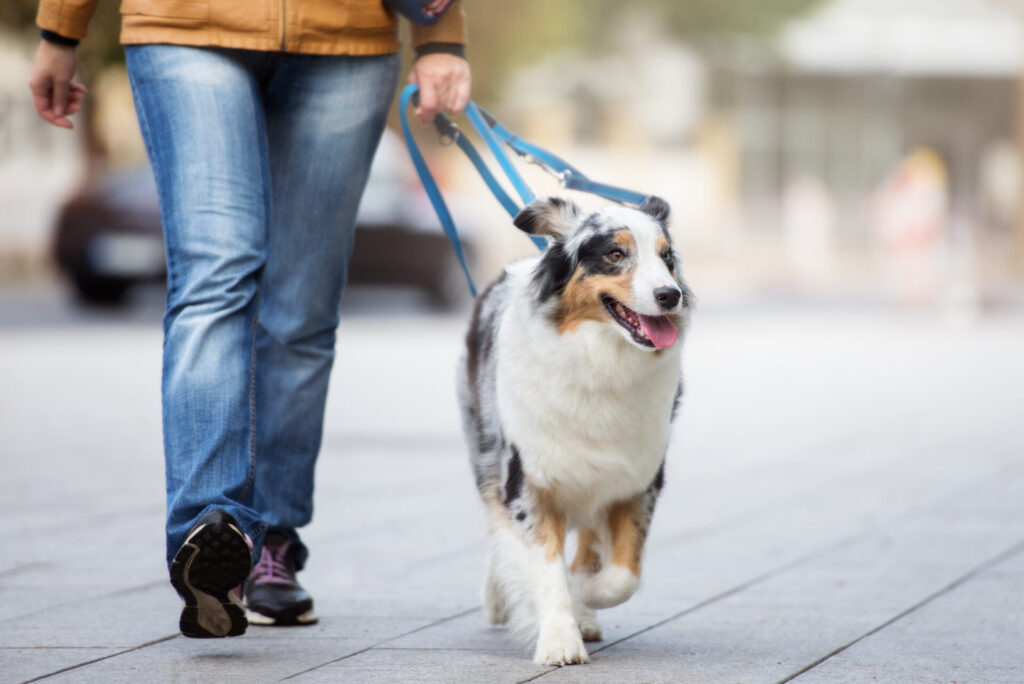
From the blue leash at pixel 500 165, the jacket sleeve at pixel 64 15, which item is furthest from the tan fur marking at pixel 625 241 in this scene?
the jacket sleeve at pixel 64 15

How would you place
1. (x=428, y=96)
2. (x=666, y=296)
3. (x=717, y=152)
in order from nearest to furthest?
1. (x=666, y=296)
2. (x=428, y=96)
3. (x=717, y=152)

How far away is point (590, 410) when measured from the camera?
12.1 ft

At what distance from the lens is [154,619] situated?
155 inches

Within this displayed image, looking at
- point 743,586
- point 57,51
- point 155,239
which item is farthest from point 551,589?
point 155,239

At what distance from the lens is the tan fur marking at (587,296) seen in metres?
3.64

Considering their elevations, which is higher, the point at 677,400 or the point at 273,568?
the point at 677,400

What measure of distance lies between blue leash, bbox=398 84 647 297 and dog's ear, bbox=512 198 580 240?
0.33 metres

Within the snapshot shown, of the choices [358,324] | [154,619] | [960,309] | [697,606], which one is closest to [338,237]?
[154,619]

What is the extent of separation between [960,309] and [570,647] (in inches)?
672

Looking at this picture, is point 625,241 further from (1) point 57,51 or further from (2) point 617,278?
(1) point 57,51

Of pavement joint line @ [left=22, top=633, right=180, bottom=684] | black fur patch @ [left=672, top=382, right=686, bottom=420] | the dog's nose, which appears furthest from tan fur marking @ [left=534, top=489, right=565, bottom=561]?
pavement joint line @ [left=22, top=633, right=180, bottom=684]

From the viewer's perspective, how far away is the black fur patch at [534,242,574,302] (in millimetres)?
3703

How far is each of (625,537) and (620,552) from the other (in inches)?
1.5

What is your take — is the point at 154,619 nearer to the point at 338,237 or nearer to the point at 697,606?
the point at 338,237
